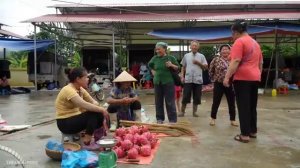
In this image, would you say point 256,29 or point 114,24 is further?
point 114,24

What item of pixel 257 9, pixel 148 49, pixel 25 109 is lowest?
pixel 25 109

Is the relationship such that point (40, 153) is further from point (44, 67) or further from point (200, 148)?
point (44, 67)

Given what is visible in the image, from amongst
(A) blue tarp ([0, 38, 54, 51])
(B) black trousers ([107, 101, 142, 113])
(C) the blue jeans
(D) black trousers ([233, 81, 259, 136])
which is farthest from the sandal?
(A) blue tarp ([0, 38, 54, 51])

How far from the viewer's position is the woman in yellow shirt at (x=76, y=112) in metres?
5.22

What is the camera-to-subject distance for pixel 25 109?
1111 cm

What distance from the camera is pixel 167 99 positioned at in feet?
24.4

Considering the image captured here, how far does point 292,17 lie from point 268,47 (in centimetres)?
737

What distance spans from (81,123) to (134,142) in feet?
2.51

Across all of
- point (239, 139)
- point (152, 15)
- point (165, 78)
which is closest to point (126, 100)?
point (165, 78)

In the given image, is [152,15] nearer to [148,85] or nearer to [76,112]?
[148,85]

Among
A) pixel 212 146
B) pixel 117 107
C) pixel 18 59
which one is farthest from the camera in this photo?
pixel 18 59

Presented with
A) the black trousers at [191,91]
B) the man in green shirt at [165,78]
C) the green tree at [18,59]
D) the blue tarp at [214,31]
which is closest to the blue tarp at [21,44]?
the blue tarp at [214,31]

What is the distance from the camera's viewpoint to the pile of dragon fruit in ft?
16.6

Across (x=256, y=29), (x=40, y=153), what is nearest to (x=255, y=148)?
(x=40, y=153)
